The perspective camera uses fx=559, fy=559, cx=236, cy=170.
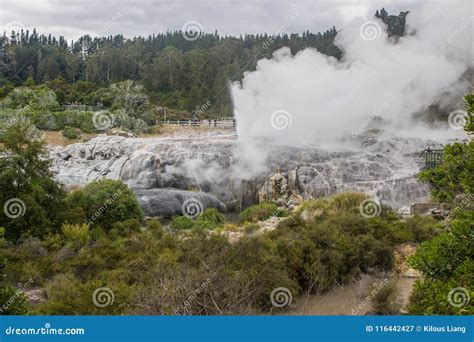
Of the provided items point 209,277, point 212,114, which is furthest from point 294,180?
point 212,114

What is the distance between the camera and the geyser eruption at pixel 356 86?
77.5 feet

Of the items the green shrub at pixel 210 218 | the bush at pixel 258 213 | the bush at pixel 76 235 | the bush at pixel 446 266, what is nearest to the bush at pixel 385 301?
the bush at pixel 446 266

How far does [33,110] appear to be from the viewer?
37062 mm

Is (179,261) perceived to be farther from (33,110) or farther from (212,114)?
(212,114)

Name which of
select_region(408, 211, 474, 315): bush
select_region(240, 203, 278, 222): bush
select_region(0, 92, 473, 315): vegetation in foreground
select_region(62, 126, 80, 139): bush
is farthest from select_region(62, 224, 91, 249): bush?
select_region(62, 126, 80, 139): bush

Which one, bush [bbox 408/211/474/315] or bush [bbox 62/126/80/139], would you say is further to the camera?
bush [bbox 62/126/80/139]

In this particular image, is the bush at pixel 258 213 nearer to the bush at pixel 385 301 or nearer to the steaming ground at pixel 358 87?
the steaming ground at pixel 358 87

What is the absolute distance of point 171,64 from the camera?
54.5 meters

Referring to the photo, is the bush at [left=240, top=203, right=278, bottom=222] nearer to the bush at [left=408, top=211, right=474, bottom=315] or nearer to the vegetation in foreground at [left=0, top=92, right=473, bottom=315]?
the vegetation in foreground at [left=0, top=92, right=473, bottom=315]

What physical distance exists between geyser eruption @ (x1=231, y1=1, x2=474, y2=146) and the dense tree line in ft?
39.8

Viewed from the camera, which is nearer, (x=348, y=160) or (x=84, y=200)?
(x=84, y=200)

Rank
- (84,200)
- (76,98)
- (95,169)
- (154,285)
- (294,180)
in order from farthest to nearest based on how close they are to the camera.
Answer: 1. (76,98)
2. (95,169)
3. (294,180)
4. (84,200)
5. (154,285)

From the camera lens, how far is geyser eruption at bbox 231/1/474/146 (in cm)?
2361

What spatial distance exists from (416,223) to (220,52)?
44.5 metres
